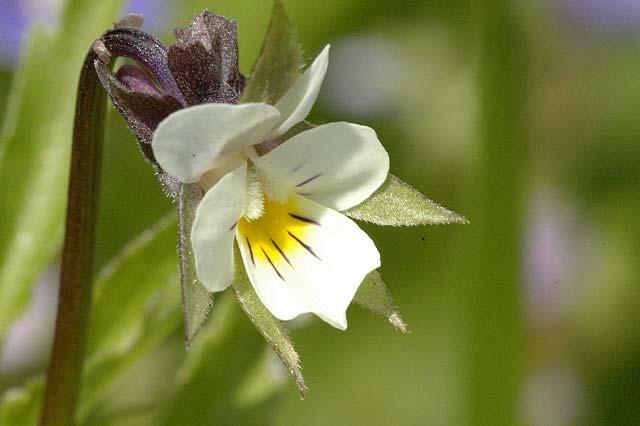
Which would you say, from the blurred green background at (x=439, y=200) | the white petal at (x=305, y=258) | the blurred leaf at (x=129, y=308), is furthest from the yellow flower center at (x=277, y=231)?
the blurred green background at (x=439, y=200)

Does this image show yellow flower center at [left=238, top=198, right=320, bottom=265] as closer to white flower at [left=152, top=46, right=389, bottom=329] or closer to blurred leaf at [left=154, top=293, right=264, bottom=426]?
white flower at [left=152, top=46, right=389, bottom=329]

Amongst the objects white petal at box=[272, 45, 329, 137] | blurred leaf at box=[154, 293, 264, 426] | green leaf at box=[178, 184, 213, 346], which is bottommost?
blurred leaf at box=[154, 293, 264, 426]

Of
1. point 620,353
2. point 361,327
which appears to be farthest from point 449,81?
point 620,353

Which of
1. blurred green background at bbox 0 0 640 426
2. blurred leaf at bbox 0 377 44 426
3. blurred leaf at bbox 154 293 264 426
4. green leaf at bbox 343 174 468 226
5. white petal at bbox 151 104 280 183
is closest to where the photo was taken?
white petal at bbox 151 104 280 183

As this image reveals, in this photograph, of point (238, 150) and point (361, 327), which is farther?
point (361, 327)

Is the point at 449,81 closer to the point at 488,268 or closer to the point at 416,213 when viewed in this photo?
the point at 488,268

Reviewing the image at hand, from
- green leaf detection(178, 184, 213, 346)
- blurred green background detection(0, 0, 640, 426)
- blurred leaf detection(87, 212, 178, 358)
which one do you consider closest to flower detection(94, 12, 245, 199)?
green leaf detection(178, 184, 213, 346)

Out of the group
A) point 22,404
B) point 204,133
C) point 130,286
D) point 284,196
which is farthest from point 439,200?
point 204,133

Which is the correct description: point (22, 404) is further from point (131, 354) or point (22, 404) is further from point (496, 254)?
point (496, 254)
